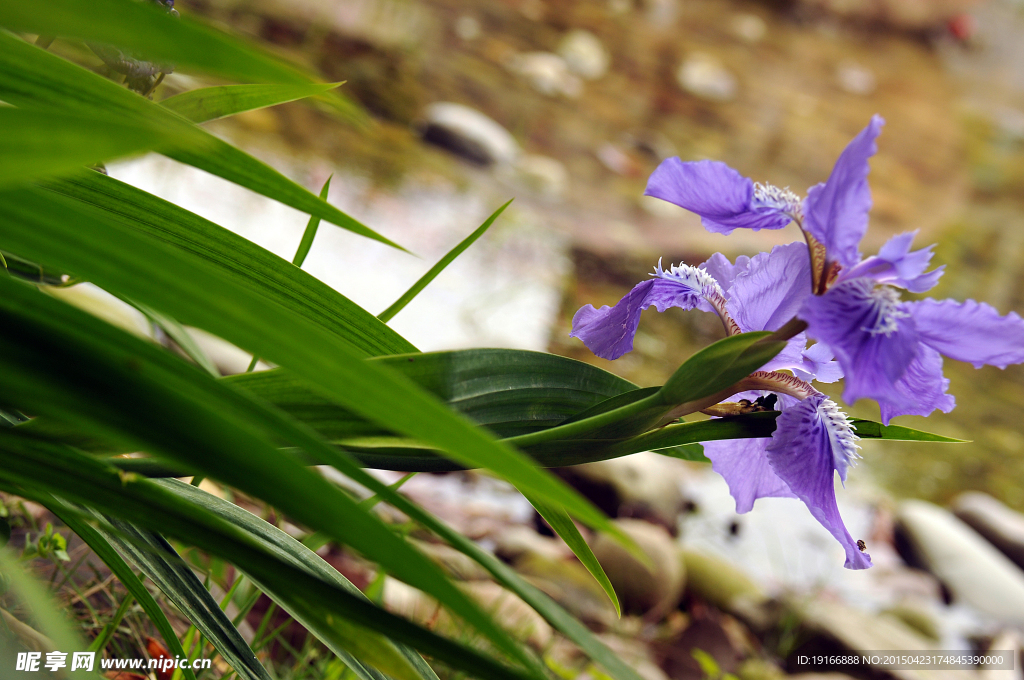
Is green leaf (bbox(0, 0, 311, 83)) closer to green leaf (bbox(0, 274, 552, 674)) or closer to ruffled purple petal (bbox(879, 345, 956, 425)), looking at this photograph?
green leaf (bbox(0, 274, 552, 674))

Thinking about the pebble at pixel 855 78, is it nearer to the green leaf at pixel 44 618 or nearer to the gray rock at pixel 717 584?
Answer: the gray rock at pixel 717 584

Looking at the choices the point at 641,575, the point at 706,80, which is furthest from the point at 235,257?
the point at 706,80

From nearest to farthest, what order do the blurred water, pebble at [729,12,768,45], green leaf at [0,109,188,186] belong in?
1. green leaf at [0,109,188,186]
2. the blurred water
3. pebble at [729,12,768,45]

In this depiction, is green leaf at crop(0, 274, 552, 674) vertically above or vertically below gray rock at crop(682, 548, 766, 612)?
below

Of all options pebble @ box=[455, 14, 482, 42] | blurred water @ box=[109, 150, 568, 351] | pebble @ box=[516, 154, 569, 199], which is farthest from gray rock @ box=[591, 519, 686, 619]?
pebble @ box=[455, 14, 482, 42]

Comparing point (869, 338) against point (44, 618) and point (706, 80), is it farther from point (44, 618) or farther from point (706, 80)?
point (706, 80)
